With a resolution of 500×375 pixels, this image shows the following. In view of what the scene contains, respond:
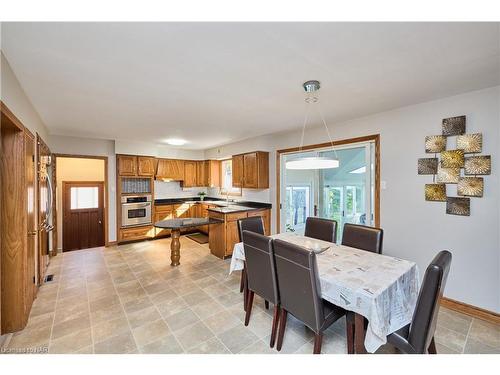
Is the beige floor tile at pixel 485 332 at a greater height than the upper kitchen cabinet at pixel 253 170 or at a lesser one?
lesser

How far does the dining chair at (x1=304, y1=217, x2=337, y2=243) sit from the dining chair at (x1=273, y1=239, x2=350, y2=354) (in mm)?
1078

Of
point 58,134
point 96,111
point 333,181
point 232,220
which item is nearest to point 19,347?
point 96,111

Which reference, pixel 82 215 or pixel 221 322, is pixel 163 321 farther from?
pixel 82 215

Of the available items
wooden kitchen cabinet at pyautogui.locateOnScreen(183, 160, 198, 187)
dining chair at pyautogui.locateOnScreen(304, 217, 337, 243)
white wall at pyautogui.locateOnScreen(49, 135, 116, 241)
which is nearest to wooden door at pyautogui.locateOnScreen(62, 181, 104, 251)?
white wall at pyautogui.locateOnScreen(49, 135, 116, 241)

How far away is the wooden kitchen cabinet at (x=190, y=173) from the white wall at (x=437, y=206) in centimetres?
413

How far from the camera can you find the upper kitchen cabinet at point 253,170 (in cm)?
456

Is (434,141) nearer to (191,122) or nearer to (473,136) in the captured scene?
(473,136)

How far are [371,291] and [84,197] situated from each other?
6.22 meters

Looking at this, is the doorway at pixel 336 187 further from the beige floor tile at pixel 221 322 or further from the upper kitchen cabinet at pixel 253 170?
the beige floor tile at pixel 221 322

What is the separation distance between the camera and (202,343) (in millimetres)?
1956

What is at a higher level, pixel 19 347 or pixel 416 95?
pixel 416 95

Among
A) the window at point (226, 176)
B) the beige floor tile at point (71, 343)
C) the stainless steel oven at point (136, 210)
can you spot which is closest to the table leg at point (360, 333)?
the beige floor tile at point (71, 343)
